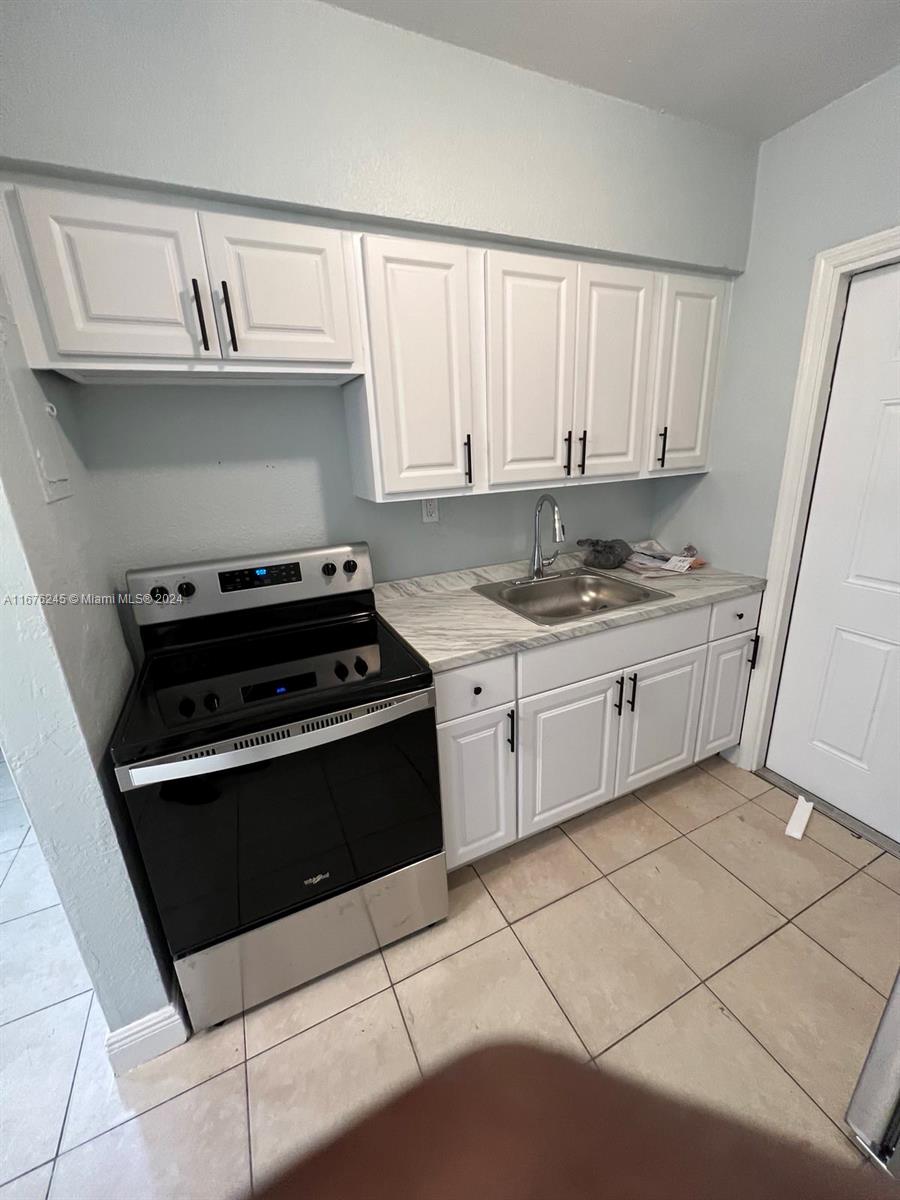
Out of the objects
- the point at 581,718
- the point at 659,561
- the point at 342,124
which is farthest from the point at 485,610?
the point at 342,124

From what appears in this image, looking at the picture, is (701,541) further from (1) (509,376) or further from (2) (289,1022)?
(2) (289,1022)

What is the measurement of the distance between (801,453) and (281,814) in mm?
2095

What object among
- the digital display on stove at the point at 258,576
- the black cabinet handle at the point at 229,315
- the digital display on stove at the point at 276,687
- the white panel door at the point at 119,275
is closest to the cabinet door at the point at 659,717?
the digital display on stove at the point at 276,687

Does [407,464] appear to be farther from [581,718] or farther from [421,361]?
[581,718]

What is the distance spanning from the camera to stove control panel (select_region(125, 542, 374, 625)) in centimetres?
143

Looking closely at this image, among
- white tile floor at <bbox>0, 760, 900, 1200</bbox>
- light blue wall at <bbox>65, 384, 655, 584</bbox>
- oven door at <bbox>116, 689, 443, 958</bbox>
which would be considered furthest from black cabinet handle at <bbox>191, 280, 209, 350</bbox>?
white tile floor at <bbox>0, 760, 900, 1200</bbox>

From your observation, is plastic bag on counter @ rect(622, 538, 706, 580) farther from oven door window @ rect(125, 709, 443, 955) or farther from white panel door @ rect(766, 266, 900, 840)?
oven door window @ rect(125, 709, 443, 955)

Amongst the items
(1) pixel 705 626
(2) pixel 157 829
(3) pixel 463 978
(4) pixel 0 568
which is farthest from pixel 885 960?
(4) pixel 0 568

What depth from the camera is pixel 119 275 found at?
1.11m

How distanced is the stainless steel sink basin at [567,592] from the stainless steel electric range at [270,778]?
61 centimetres

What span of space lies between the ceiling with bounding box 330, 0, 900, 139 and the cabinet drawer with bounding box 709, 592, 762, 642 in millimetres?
1613

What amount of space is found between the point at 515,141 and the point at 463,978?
2.43 m

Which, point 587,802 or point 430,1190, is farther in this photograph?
point 587,802

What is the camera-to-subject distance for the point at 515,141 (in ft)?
4.59
